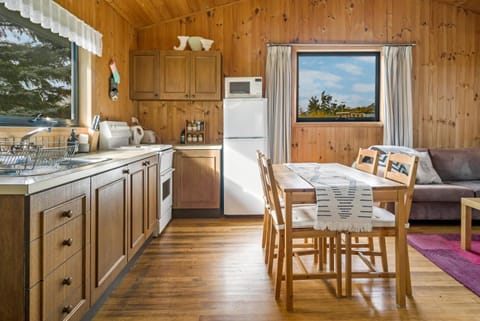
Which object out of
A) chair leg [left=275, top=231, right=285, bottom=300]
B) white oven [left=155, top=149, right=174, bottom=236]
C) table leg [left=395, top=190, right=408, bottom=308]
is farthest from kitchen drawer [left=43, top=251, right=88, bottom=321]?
white oven [left=155, top=149, right=174, bottom=236]

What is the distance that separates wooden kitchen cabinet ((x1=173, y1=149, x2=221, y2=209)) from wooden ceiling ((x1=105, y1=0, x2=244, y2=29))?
5.61 ft

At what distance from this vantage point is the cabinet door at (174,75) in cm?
468

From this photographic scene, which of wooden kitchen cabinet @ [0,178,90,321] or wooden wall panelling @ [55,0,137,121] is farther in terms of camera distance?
wooden wall panelling @ [55,0,137,121]

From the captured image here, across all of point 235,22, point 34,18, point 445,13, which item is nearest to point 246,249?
point 34,18

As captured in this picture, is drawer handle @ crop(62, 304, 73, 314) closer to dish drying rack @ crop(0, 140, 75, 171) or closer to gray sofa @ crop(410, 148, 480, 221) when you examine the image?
dish drying rack @ crop(0, 140, 75, 171)

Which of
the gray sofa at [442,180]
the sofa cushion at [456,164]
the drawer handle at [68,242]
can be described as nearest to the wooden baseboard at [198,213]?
the gray sofa at [442,180]

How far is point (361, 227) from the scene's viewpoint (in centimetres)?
224

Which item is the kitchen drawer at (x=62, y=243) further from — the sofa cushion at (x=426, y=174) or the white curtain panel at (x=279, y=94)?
the sofa cushion at (x=426, y=174)

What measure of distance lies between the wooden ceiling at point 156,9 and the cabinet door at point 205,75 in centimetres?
60

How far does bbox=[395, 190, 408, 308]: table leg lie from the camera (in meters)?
2.24

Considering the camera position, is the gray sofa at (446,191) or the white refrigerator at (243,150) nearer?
the gray sofa at (446,191)

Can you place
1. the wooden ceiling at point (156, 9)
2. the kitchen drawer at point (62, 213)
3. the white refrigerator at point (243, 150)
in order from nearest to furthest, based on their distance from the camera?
the kitchen drawer at point (62, 213)
the wooden ceiling at point (156, 9)
the white refrigerator at point (243, 150)

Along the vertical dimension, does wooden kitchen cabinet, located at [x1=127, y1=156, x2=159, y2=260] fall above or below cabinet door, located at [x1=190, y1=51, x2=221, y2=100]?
below

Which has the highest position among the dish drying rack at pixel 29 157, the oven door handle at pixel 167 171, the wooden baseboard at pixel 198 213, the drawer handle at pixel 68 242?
the dish drying rack at pixel 29 157
